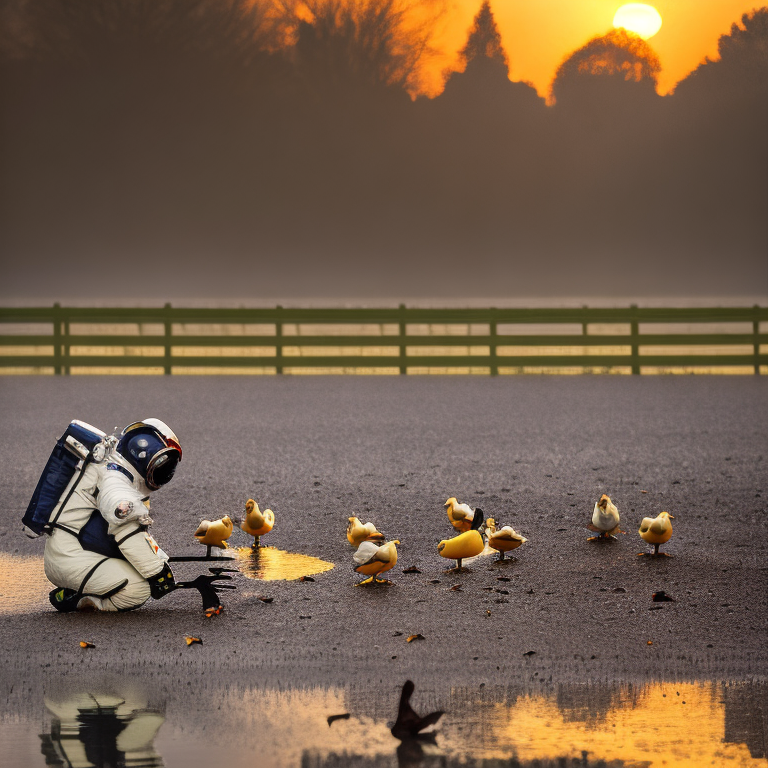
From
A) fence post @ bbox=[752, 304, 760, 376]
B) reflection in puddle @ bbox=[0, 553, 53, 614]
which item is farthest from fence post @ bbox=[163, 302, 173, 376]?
reflection in puddle @ bbox=[0, 553, 53, 614]

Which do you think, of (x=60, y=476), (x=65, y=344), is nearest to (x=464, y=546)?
(x=60, y=476)

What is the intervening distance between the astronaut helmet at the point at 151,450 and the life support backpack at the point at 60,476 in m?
0.10

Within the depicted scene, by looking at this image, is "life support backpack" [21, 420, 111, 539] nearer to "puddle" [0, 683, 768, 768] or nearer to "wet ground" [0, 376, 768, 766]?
"wet ground" [0, 376, 768, 766]

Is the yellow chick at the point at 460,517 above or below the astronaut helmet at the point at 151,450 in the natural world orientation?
below

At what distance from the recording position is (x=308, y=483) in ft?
21.2

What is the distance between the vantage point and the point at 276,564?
4.57 meters

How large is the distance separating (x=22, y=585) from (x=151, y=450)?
3.44 ft

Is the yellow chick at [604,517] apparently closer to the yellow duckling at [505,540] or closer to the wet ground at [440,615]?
the wet ground at [440,615]

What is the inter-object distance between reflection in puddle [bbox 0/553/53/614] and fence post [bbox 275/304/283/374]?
12626 mm

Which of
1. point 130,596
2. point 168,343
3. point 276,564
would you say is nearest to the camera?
point 130,596

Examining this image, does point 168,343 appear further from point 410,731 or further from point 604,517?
point 410,731

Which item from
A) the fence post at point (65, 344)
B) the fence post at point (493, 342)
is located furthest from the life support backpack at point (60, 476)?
the fence post at point (65, 344)

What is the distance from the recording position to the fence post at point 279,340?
56.6 ft

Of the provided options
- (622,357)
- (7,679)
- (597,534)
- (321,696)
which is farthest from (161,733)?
(622,357)
